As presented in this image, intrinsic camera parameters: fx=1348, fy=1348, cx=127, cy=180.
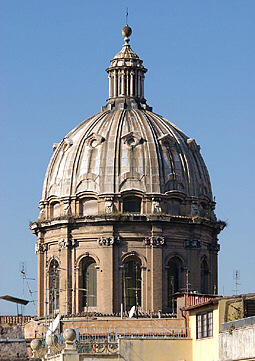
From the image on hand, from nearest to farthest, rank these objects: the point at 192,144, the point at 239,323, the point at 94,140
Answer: the point at 239,323
the point at 94,140
the point at 192,144

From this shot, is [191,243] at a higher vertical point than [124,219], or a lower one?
lower

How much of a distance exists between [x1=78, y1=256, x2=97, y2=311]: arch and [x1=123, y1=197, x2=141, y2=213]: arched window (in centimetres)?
416

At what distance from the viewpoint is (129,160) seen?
90.6 metres

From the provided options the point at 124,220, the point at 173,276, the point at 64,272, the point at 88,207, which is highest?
the point at 88,207

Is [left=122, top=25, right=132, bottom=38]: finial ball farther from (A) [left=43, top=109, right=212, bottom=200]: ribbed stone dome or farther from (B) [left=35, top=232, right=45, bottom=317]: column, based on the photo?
(B) [left=35, top=232, right=45, bottom=317]: column

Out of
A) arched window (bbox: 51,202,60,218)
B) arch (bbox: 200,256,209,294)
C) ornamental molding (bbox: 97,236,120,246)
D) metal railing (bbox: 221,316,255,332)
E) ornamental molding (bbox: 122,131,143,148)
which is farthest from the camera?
arched window (bbox: 51,202,60,218)

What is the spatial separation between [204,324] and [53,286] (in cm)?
3513

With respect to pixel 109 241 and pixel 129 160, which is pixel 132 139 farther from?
pixel 109 241

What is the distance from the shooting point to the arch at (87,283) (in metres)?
89.8

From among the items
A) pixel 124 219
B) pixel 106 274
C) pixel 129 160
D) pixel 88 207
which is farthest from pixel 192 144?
pixel 106 274

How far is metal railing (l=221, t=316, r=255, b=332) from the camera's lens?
1980 inches

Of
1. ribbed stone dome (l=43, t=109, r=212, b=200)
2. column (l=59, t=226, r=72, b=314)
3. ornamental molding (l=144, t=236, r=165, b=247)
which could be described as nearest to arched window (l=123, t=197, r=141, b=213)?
ribbed stone dome (l=43, t=109, r=212, b=200)

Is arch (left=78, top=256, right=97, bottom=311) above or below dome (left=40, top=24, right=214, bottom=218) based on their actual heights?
below

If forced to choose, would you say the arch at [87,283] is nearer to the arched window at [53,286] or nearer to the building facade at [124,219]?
the building facade at [124,219]
